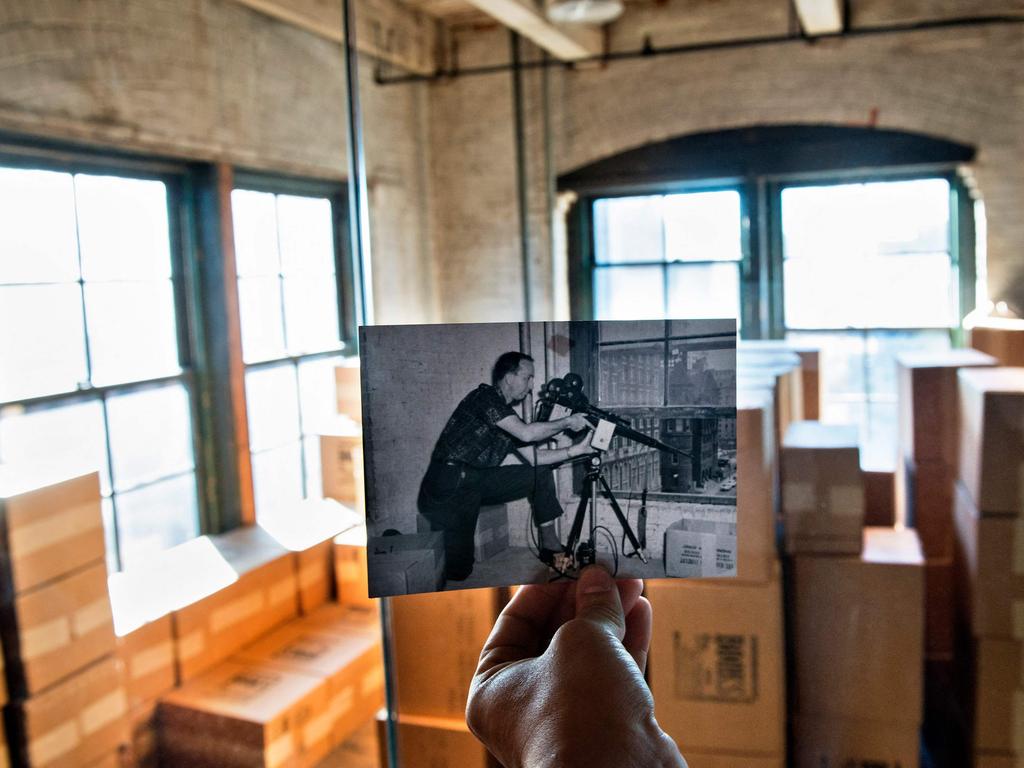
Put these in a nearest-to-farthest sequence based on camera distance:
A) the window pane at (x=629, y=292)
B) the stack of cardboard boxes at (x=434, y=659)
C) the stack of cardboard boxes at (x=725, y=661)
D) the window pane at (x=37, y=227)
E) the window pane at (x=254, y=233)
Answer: the stack of cardboard boxes at (x=434, y=659) < the stack of cardboard boxes at (x=725, y=661) < the window pane at (x=37, y=227) < the window pane at (x=254, y=233) < the window pane at (x=629, y=292)

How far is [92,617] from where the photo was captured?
6.82ft

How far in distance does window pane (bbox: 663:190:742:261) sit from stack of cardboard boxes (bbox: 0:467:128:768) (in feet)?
Answer: 10.4

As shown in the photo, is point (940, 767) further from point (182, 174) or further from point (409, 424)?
point (182, 174)

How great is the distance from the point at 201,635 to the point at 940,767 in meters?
1.95

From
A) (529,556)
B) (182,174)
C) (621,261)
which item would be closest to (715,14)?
(621,261)

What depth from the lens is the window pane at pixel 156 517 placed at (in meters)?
2.82

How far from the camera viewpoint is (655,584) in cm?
195

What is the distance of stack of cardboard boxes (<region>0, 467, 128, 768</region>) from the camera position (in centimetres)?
190

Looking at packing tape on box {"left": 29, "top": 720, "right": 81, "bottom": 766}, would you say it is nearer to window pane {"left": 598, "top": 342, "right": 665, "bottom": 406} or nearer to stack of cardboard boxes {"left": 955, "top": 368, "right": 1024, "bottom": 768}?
window pane {"left": 598, "top": 342, "right": 665, "bottom": 406}

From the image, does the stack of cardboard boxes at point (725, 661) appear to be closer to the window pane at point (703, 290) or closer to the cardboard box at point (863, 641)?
the cardboard box at point (863, 641)

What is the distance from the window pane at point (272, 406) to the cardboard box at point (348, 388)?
28 cm

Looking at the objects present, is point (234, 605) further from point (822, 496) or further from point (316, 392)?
point (822, 496)

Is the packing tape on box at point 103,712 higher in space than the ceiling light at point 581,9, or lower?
lower

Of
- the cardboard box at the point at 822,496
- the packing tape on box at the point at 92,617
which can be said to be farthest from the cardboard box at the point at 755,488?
the packing tape on box at the point at 92,617
